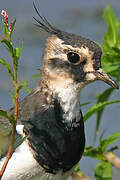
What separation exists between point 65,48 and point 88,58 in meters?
0.19

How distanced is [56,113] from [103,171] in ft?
2.48

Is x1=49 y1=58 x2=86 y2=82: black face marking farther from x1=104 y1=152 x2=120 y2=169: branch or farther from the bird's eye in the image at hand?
x1=104 y1=152 x2=120 y2=169: branch

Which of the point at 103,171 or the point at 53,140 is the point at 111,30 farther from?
the point at 53,140

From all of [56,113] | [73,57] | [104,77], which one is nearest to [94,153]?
[56,113]

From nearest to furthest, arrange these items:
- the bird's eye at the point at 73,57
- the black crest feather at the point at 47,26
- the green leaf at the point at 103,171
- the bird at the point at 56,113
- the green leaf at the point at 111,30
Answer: the bird at the point at 56,113 → the bird's eye at the point at 73,57 → the black crest feather at the point at 47,26 → the green leaf at the point at 103,171 → the green leaf at the point at 111,30

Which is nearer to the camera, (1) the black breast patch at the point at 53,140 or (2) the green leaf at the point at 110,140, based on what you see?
(1) the black breast patch at the point at 53,140

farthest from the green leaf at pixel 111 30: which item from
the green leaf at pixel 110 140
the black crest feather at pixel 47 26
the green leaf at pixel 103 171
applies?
the green leaf at pixel 103 171

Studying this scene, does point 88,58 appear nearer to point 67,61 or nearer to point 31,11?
point 67,61

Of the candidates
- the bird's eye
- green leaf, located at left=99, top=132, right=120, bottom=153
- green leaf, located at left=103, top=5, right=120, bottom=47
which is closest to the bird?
the bird's eye

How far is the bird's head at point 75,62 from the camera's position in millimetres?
4602

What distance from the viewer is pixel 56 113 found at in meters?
4.74

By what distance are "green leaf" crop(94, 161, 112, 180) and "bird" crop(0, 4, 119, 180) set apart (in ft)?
1.34

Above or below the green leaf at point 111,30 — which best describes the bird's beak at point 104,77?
below

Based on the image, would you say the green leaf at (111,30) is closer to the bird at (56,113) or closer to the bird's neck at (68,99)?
the bird at (56,113)
